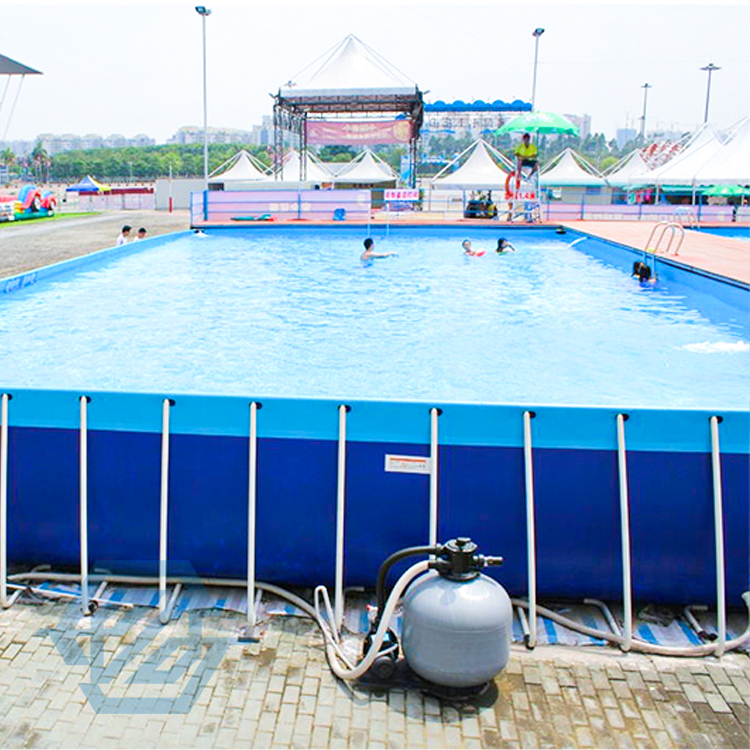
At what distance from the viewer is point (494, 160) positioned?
3891cm

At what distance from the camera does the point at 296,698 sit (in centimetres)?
298

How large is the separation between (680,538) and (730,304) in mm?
8541

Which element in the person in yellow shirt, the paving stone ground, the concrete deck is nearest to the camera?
the paving stone ground

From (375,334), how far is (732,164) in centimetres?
2193

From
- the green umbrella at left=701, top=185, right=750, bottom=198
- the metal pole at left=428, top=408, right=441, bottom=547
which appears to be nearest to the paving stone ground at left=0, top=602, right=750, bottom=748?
the metal pole at left=428, top=408, right=441, bottom=547

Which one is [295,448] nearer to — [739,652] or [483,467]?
[483,467]

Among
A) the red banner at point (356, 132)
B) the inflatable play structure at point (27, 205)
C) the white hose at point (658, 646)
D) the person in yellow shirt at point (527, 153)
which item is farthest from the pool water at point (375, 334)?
the red banner at point (356, 132)

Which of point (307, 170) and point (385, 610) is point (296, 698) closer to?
point (385, 610)

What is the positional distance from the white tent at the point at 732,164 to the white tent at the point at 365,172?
19.8m

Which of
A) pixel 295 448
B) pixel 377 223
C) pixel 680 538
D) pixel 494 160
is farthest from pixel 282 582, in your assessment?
pixel 494 160

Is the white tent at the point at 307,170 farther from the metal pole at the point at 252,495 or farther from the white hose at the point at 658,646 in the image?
the white hose at the point at 658,646

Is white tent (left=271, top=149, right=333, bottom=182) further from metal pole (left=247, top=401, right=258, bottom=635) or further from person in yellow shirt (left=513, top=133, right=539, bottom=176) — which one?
metal pole (left=247, top=401, right=258, bottom=635)

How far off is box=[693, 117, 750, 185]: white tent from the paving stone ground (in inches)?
1026

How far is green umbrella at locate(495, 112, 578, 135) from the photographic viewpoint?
23125 millimetres
